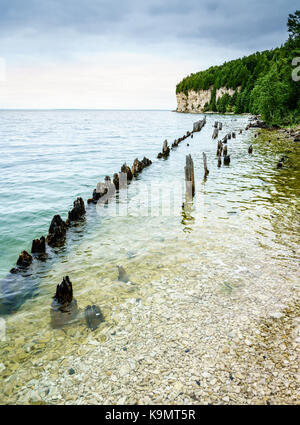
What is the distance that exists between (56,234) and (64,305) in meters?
3.87

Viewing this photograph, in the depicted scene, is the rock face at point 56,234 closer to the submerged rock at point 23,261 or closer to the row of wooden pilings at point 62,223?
the row of wooden pilings at point 62,223

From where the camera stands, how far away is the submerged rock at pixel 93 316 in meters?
5.14

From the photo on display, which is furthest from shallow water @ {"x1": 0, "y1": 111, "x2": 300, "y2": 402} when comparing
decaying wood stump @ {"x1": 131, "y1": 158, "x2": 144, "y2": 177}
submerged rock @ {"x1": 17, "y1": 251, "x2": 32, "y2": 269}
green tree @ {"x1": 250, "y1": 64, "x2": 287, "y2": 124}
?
green tree @ {"x1": 250, "y1": 64, "x2": 287, "y2": 124}

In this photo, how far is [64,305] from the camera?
5715 millimetres

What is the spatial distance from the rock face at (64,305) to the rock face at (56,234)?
3.40 metres

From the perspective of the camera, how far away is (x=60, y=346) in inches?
185

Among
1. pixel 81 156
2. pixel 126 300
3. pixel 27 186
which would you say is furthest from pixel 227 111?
pixel 126 300

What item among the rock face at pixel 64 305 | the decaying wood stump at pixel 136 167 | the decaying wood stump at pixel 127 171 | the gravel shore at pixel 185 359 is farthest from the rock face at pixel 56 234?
the decaying wood stump at pixel 136 167

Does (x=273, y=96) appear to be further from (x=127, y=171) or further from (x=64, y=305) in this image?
(x=64, y=305)

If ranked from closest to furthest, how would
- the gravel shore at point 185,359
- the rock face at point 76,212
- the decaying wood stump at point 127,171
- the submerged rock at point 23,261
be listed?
the gravel shore at point 185,359 → the submerged rock at point 23,261 → the rock face at point 76,212 → the decaying wood stump at point 127,171

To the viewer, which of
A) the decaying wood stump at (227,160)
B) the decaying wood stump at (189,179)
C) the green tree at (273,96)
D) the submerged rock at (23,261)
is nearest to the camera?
the submerged rock at (23,261)

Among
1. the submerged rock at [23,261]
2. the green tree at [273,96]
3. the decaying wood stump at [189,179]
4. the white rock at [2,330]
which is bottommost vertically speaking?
the white rock at [2,330]

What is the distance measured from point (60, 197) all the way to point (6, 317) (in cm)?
1073
